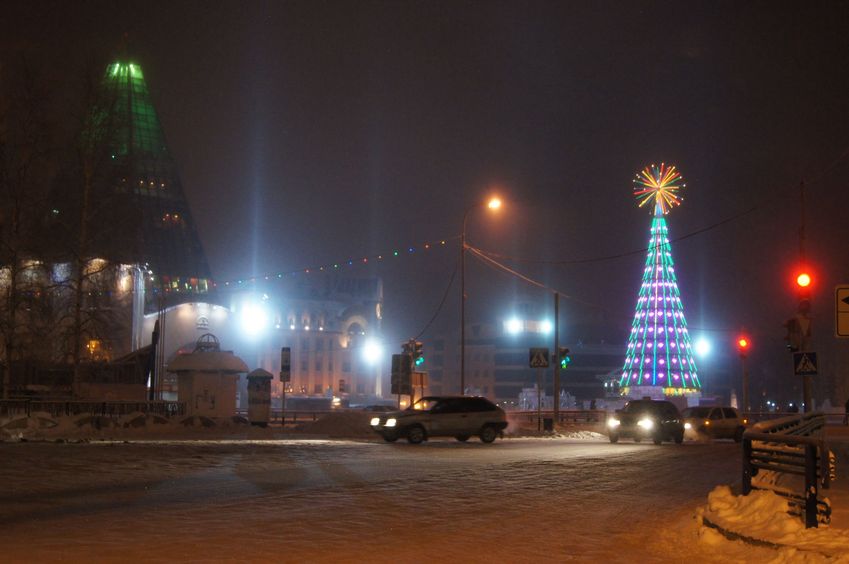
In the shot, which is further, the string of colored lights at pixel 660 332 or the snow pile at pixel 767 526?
the string of colored lights at pixel 660 332

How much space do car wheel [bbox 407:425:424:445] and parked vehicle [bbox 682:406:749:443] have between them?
13320mm

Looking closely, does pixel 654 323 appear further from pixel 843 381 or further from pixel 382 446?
pixel 382 446

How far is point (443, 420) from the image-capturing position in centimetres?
2905

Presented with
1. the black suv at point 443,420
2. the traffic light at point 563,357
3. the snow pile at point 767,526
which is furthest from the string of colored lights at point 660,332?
the snow pile at point 767,526

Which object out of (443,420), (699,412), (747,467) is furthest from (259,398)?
(747,467)

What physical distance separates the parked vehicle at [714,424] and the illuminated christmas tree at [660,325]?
29.3 metres

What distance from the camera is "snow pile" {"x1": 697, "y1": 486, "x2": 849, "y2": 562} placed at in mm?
8898

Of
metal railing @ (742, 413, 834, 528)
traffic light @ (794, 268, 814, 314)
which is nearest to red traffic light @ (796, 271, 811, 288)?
traffic light @ (794, 268, 814, 314)

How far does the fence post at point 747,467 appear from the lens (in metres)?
12.2

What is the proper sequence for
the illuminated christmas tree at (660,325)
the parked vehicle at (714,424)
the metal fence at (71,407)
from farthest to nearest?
the illuminated christmas tree at (660,325)
the parked vehicle at (714,424)
the metal fence at (71,407)

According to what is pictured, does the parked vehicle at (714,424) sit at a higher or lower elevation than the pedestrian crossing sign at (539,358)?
lower

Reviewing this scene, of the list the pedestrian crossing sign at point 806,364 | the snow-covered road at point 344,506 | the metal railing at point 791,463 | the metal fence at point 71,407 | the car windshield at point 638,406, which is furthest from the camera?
the car windshield at point 638,406

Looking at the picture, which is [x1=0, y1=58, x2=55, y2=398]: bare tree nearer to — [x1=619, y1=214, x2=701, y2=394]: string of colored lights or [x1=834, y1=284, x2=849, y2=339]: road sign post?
[x1=834, y1=284, x2=849, y2=339]: road sign post

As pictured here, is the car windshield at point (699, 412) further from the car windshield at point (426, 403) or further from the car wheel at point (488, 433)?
the car windshield at point (426, 403)
